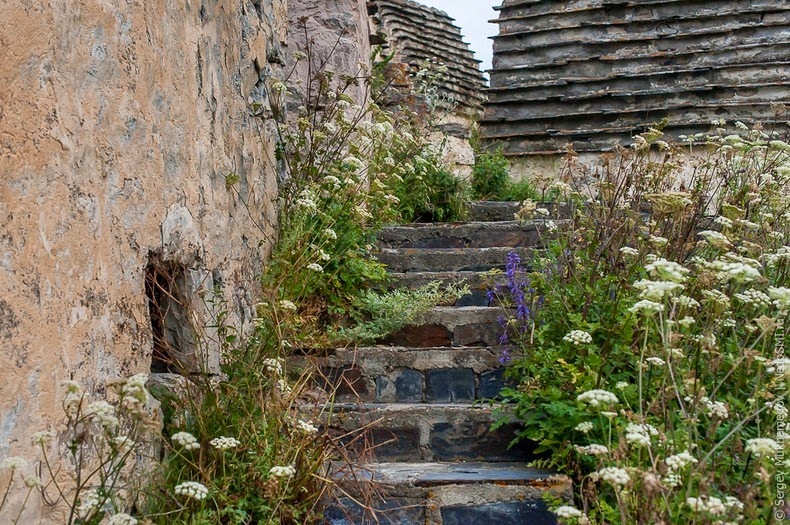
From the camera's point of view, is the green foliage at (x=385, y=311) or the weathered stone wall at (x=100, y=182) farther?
the green foliage at (x=385, y=311)

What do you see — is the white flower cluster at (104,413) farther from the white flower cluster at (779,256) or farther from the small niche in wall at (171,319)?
the white flower cluster at (779,256)

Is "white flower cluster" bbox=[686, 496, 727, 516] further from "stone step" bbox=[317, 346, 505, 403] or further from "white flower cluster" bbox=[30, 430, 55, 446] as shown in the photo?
"stone step" bbox=[317, 346, 505, 403]

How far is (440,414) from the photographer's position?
3.57 m

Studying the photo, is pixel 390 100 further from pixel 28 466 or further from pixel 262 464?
pixel 28 466

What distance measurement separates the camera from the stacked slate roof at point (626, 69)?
22.5 ft

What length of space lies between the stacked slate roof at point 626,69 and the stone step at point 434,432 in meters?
4.13

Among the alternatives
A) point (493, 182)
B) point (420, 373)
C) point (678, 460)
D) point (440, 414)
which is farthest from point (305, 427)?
point (493, 182)

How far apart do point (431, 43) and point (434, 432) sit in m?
8.05

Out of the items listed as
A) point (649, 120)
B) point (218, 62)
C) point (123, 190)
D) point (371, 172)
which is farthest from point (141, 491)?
point (649, 120)

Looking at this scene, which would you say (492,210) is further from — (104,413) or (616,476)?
(104,413)

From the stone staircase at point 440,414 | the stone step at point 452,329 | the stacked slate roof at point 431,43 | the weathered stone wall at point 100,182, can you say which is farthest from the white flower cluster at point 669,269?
the stacked slate roof at point 431,43

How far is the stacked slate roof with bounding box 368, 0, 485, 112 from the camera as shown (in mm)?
10133

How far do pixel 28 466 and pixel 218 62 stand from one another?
82.4 inches

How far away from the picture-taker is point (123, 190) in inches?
95.8
